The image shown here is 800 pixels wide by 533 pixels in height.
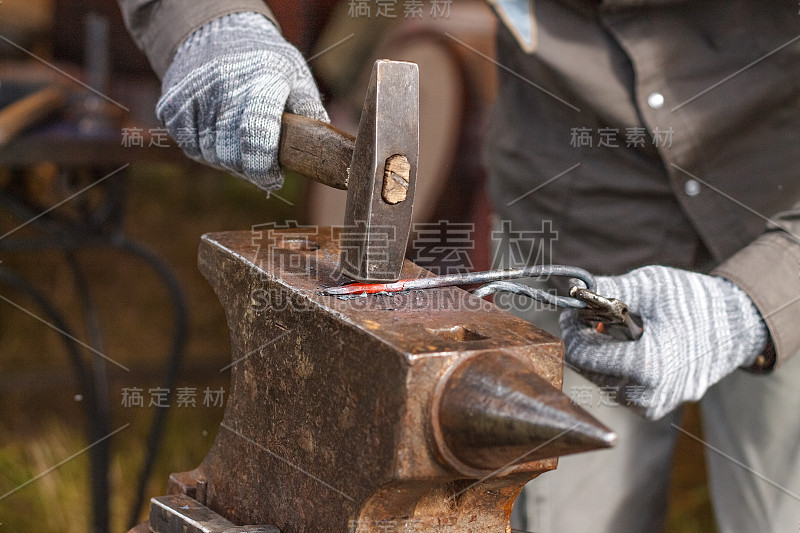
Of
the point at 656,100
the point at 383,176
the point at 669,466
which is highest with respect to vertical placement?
the point at 656,100

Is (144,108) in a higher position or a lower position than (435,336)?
higher

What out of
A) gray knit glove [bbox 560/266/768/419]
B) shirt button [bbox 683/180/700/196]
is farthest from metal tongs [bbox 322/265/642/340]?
shirt button [bbox 683/180/700/196]

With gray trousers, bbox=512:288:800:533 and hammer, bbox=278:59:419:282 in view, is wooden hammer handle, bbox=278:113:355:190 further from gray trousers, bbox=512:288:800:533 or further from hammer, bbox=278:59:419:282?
gray trousers, bbox=512:288:800:533

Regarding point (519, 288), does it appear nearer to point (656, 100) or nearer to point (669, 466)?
point (656, 100)

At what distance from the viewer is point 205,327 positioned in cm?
370

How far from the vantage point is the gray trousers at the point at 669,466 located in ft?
4.74

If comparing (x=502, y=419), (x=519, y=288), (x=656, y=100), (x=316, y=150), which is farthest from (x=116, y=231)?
(x=502, y=419)

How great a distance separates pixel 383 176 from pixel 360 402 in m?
0.25

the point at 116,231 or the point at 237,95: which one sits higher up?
the point at 237,95

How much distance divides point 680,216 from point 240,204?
3.49 meters

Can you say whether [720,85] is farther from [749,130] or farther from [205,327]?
[205,327]

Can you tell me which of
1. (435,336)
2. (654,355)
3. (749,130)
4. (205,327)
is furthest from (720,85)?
(205,327)

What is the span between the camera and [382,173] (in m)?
0.91

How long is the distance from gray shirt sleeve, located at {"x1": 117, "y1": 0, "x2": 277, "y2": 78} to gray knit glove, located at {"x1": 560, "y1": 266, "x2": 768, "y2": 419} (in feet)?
2.35
